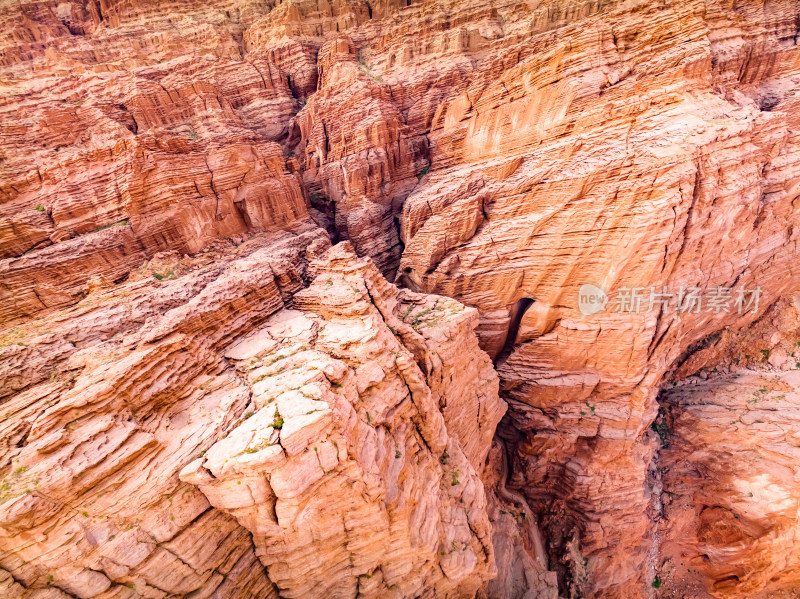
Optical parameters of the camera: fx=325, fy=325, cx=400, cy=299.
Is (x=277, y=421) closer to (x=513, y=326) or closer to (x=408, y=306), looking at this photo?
(x=408, y=306)

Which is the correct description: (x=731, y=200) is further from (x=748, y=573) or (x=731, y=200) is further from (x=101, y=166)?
(x=101, y=166)

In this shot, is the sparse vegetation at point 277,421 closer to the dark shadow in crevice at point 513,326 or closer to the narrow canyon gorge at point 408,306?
the narrow canyon gorge at point 408,306

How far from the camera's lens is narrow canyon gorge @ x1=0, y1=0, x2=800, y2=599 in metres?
6.60

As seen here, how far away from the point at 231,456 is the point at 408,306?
27.3 feet

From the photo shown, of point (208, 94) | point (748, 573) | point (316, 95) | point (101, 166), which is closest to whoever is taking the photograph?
point (101, 166)

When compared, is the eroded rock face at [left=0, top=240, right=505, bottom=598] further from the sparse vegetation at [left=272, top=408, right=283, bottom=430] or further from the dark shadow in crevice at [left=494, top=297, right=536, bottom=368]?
the dark shadow in crevice at [left=494, top=297, right=536, bottom=368]

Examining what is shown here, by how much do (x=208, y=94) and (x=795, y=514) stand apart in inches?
1264

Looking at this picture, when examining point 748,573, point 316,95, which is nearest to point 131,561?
point 316,95

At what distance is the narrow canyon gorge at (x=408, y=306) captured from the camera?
6602mm

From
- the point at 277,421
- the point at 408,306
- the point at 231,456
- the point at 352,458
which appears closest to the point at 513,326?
the point at 408,306

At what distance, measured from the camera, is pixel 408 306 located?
1325 cm

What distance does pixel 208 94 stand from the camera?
16656 mm

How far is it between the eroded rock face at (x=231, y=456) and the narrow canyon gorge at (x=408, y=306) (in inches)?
2.5

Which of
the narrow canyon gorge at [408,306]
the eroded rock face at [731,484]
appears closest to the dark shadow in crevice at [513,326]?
the narrow canyon gorge at [408,306]
